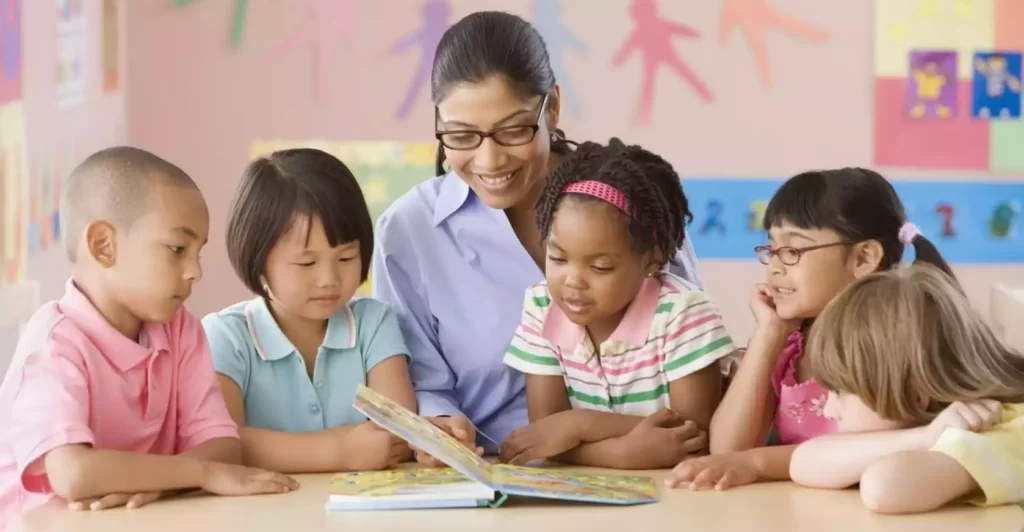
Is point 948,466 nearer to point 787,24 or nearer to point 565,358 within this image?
point 565,358

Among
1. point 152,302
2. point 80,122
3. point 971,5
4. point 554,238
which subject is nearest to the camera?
point 152,302

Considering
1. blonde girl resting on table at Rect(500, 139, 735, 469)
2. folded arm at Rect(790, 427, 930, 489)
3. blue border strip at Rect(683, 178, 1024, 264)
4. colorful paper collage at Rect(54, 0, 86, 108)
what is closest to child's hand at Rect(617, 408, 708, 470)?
blonde girl resting on table at Rect(500, 139, 735, 469)

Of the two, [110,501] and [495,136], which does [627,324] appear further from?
[110,501]

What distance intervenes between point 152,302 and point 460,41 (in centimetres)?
71

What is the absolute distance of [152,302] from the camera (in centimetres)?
163

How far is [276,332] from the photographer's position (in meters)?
1.91

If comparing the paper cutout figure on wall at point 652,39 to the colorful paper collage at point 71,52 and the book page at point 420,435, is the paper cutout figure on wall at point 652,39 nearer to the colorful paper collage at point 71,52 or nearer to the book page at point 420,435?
the colorful paper collage at point 71,52

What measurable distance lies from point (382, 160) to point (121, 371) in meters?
2.30

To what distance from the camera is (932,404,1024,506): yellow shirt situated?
1442 mm

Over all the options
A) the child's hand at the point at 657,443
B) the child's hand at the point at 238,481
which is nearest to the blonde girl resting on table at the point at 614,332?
the child's hand at the point at 657,443

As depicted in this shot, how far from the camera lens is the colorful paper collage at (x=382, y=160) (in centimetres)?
388

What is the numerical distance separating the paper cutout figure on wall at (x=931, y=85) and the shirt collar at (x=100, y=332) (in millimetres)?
2940

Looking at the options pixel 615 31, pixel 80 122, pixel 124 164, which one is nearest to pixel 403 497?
pixel 124 164

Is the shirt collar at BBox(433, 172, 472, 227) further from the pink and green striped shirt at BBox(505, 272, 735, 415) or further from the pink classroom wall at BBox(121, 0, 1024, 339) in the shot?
the pink classroom wall at BBox(121, 0, 1024, 339)
